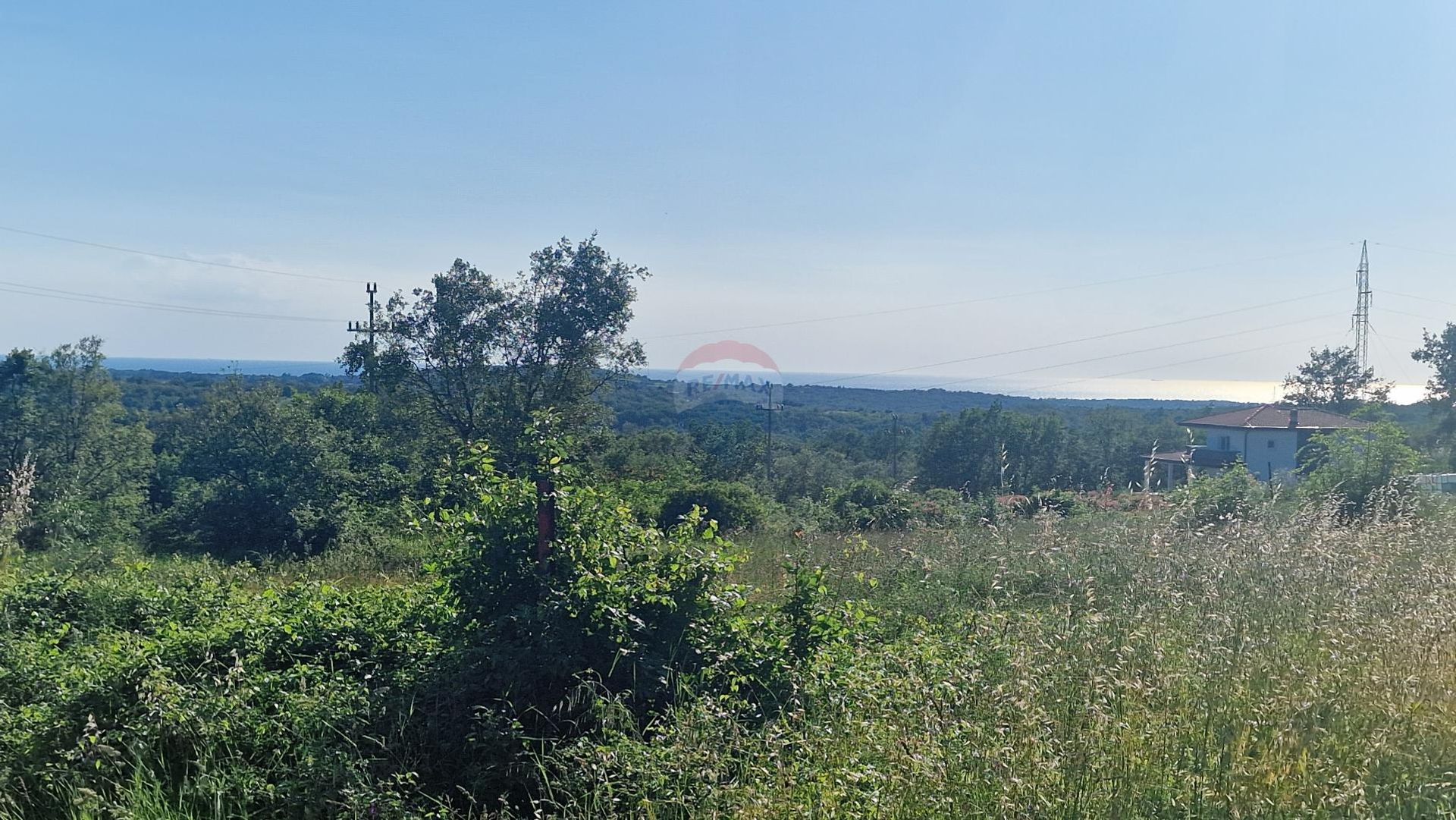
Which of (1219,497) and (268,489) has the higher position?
(1219,497)

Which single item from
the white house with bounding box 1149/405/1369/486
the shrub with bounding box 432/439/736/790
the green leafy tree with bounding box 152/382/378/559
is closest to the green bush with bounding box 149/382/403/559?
the green leafy tree with bounding box 152/382/378/559

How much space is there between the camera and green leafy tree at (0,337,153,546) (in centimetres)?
2106

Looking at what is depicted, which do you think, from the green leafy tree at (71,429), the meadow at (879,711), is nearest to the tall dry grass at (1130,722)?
the meadow at (879,711)

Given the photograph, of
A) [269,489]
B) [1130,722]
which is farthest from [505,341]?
[1130,722]

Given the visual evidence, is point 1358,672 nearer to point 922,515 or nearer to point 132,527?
point 922,515

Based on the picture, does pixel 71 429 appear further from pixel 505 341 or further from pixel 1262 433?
pixel 1262 433

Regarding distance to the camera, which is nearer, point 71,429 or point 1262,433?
point 71,429

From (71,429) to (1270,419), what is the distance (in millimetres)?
46434

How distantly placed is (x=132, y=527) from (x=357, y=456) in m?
4.16

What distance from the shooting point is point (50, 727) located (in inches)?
154

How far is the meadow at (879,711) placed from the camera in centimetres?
261

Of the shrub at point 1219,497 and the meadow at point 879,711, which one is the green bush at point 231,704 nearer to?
the meadow at point 879,711

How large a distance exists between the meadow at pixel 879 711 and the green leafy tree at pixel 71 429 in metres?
15.3

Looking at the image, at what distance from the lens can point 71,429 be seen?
86.7 feet
